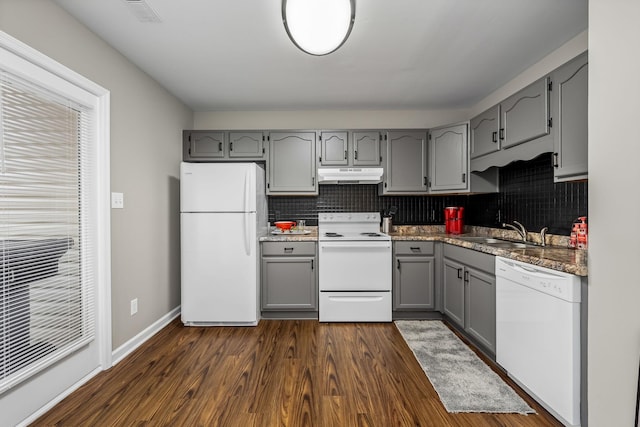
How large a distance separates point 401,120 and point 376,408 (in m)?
3.37

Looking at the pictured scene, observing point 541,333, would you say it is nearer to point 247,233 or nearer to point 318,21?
point 318,21

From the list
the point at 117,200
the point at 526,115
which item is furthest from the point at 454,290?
the point at 117,200

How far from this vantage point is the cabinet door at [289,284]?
3.61 metres

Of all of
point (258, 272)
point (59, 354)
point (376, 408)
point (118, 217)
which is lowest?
point (376, 408)

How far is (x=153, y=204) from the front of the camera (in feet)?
10.5

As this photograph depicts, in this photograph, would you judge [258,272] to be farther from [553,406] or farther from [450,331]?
[553,406]

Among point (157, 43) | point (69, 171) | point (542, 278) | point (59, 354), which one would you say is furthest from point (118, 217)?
point (542, 278)

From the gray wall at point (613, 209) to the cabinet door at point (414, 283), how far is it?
2.01m

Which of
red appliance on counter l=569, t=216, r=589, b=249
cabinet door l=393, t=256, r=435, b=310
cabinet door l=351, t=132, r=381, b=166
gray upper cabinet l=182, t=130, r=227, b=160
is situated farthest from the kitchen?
cabinet door l=393, t=256, r=435, b=310

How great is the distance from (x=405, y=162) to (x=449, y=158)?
0.49 m

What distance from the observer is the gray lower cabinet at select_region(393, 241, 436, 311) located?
140 inches

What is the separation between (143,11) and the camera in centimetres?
212

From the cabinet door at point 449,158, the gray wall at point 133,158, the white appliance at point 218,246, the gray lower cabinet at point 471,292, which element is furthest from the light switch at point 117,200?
the cabinet door at point 449,158

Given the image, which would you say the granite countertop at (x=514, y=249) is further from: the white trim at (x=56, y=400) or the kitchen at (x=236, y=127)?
the white trim at (x=56, y=400)
